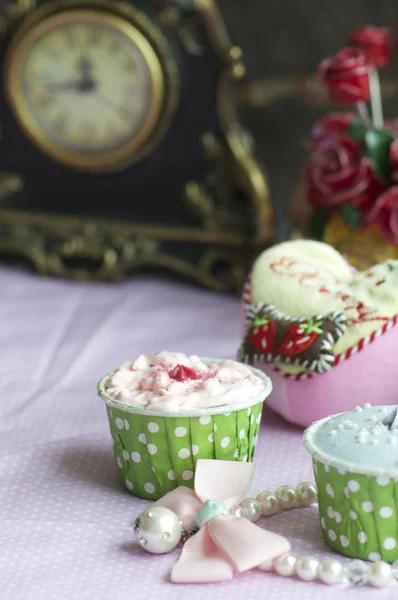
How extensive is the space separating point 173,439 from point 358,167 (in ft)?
2.69

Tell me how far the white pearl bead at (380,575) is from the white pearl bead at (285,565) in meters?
0.08

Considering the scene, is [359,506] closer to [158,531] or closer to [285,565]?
[285,565]

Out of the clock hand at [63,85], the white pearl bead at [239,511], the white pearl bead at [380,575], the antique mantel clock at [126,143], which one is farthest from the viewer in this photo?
the clock hand at [63,85]

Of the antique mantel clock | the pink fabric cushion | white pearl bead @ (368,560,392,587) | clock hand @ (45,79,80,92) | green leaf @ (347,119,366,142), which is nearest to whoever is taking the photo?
white pearl bead @ (368,560,392,587)

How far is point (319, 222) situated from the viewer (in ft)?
5.93

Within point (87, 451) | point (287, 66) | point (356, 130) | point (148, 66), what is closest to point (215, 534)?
point (87, 451)

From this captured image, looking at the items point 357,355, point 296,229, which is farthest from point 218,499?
point 296,229

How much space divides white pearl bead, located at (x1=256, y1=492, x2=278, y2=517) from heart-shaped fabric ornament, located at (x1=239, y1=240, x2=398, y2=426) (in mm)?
237

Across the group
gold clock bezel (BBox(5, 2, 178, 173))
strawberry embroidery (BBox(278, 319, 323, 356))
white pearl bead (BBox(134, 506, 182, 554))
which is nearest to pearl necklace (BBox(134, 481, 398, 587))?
white pearl bead (BBox(134, 506, 182, 554))

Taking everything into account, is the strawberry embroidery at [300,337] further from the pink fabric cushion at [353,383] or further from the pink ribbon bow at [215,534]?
the pink ribbon bow at [215,534]

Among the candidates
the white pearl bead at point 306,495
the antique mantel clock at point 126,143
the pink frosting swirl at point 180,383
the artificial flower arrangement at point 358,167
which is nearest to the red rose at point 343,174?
the artificial flower arrangement at point 358,167

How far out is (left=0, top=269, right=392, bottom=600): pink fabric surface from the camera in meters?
0.92

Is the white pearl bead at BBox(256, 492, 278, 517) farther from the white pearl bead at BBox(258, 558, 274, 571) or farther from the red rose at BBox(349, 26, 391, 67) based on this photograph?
the red rose at BBox(349, 26, 391, 67)

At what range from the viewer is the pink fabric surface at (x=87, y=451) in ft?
3.00
